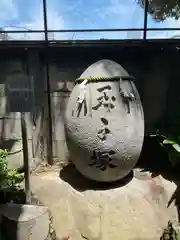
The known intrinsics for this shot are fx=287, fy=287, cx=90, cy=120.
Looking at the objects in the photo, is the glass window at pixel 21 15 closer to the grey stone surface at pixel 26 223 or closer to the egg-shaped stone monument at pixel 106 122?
the egg-shaped stone monument at pixel 106 122

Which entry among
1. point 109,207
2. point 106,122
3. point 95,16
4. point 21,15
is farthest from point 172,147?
point 21,15

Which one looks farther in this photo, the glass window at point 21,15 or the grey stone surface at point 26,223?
the glass window at point 21,15

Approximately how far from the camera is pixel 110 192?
3.47m

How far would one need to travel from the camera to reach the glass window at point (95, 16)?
394cm

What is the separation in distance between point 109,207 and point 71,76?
1.89 metres

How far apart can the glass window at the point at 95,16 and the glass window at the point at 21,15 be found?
5.9 inches

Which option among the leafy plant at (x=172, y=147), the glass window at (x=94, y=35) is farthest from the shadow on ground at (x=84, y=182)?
the glass window at (x=94, y=35)

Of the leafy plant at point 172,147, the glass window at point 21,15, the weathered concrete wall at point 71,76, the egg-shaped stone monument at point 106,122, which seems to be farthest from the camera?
the weathered concrete wall at point 71,76

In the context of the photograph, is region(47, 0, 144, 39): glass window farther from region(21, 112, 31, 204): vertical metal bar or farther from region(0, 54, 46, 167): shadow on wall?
region(21, 112, 31, 204): vertical metal bar

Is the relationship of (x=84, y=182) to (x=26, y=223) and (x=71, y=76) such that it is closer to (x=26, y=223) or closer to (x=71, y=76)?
(x=26, y=223)

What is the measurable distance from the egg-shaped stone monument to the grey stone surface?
2.69 feet

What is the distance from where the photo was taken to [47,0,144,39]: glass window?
3943 mm

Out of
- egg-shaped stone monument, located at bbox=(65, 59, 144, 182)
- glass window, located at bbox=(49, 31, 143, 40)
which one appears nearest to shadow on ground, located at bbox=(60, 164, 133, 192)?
egg-shaped stone monument, located at bbox=(65, 59, 144, 182)

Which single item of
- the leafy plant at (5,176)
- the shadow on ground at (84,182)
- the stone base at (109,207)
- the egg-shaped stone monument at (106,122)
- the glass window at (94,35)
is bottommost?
the stone base at (109,207)
